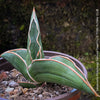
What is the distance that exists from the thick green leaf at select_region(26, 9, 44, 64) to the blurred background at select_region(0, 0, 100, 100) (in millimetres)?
1099

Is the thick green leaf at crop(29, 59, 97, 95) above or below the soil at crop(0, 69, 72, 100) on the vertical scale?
above

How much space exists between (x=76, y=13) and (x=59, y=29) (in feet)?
0.84

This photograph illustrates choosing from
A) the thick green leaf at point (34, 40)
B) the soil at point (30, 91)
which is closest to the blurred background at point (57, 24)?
the soil at point (30, 91)

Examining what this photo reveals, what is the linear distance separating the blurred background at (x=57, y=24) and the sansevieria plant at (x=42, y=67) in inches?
42.4

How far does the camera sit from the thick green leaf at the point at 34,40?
2.09ft

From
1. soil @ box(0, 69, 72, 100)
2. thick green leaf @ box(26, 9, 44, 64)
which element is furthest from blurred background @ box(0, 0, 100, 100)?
thick green leaf @ box(26, 9, 44, 64)

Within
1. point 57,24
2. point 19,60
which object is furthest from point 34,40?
point 57,24

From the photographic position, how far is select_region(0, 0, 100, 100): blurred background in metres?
1.69

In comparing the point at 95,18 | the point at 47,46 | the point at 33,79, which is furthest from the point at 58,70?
the point at 95,18

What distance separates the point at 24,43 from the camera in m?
1.80

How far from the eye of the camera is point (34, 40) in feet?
2.13

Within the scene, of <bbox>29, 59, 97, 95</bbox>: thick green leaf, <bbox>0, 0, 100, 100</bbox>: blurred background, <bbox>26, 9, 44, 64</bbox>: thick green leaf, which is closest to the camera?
<bbox>29, 59, 97, 95</bbox>: thick green leaf

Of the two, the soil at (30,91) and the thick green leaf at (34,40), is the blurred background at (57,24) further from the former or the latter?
the thick green leaf at (34,40)

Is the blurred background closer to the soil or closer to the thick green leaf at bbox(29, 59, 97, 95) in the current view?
the soil
